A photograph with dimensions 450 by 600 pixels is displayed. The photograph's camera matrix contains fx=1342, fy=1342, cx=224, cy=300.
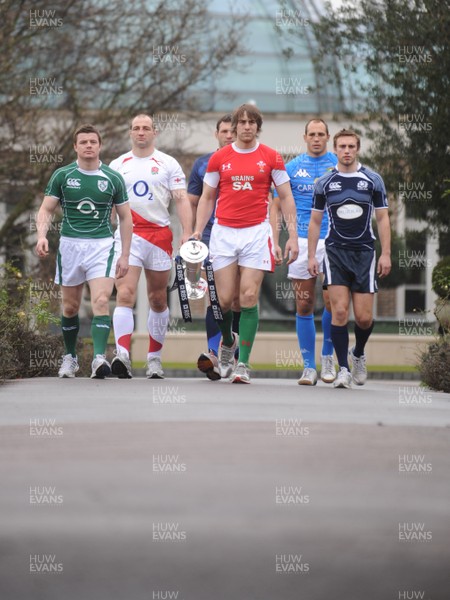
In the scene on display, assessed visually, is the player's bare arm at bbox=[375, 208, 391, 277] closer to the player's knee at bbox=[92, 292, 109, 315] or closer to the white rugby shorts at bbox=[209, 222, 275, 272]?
the white rugby shorts at bbox=[209, 222, 275, 272]

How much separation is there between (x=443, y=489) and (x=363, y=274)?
3446 mm

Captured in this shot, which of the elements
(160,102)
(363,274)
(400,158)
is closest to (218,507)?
(363,274)

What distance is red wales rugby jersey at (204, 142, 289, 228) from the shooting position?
35.6ft

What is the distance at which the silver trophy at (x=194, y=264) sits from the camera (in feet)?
37.0

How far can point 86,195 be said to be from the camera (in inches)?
431

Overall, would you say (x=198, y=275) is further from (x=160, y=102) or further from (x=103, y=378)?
(x=160, y=102)

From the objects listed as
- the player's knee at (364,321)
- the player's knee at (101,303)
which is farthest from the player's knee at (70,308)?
the player's knee at (364,321)

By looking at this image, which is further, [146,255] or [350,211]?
[146,255]

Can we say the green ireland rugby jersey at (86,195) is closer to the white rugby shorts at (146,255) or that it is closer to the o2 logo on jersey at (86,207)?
the o2 logo on jersey at (86,207)

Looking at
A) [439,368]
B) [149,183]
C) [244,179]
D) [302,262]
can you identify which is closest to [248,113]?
[244,179]

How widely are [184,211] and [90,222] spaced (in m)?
0.96

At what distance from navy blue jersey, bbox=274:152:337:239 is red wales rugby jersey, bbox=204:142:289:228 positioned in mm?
867

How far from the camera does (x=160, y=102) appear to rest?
2633 centimetres

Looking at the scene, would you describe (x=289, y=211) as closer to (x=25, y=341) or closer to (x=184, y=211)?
(x=184, y=211)
